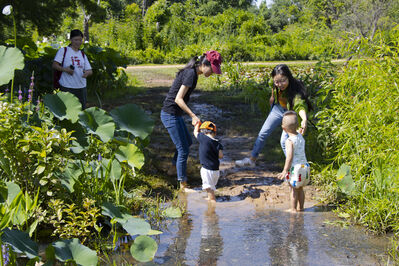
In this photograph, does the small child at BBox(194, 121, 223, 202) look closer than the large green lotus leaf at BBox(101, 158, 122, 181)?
No

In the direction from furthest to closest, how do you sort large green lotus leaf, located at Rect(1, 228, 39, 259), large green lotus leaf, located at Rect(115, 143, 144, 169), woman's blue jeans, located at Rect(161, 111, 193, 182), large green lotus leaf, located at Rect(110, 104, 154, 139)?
woman's blue jeans, located at Rect(161, 111, 193, 182) < large green lotus leaf, located at Rect(110, 104, 154, 139) < large green lotus leaf, located at Rect(115, 143, 144, 169) < large green lotus leaf, located at Rect(1, 228, 39, 259)

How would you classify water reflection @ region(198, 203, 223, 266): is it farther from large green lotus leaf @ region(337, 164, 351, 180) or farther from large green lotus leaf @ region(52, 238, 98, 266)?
large green lotus leaf @ region(337, 164, 351, 180)

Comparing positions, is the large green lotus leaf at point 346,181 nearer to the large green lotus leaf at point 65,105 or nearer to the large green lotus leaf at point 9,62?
the large green lotus leaf at point 65,105

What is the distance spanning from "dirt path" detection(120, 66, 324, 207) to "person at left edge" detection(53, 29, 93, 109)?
1.44 metres

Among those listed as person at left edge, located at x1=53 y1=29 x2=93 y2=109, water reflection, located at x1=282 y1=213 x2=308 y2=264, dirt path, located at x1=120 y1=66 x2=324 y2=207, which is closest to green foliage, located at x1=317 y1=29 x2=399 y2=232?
water reflection, located at x1=282 y1=213 x2=308 y2=264

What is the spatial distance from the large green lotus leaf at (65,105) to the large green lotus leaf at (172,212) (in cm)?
128

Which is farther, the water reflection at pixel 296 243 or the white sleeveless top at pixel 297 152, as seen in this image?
the white sleeveless top at pixel 297 152

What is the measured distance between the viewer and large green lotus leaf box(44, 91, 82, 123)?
14.4 ft

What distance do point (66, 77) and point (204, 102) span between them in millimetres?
4249

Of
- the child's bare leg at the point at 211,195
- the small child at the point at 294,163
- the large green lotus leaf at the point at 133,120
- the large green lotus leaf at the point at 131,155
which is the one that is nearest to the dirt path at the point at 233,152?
the child's bare leg at the point at 211,195

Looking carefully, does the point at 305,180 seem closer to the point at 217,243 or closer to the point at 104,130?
the point at 217,243

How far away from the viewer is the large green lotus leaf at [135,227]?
11.7 feet

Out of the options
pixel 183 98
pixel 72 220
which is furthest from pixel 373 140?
pixel 72 220

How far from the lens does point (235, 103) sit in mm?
9945
